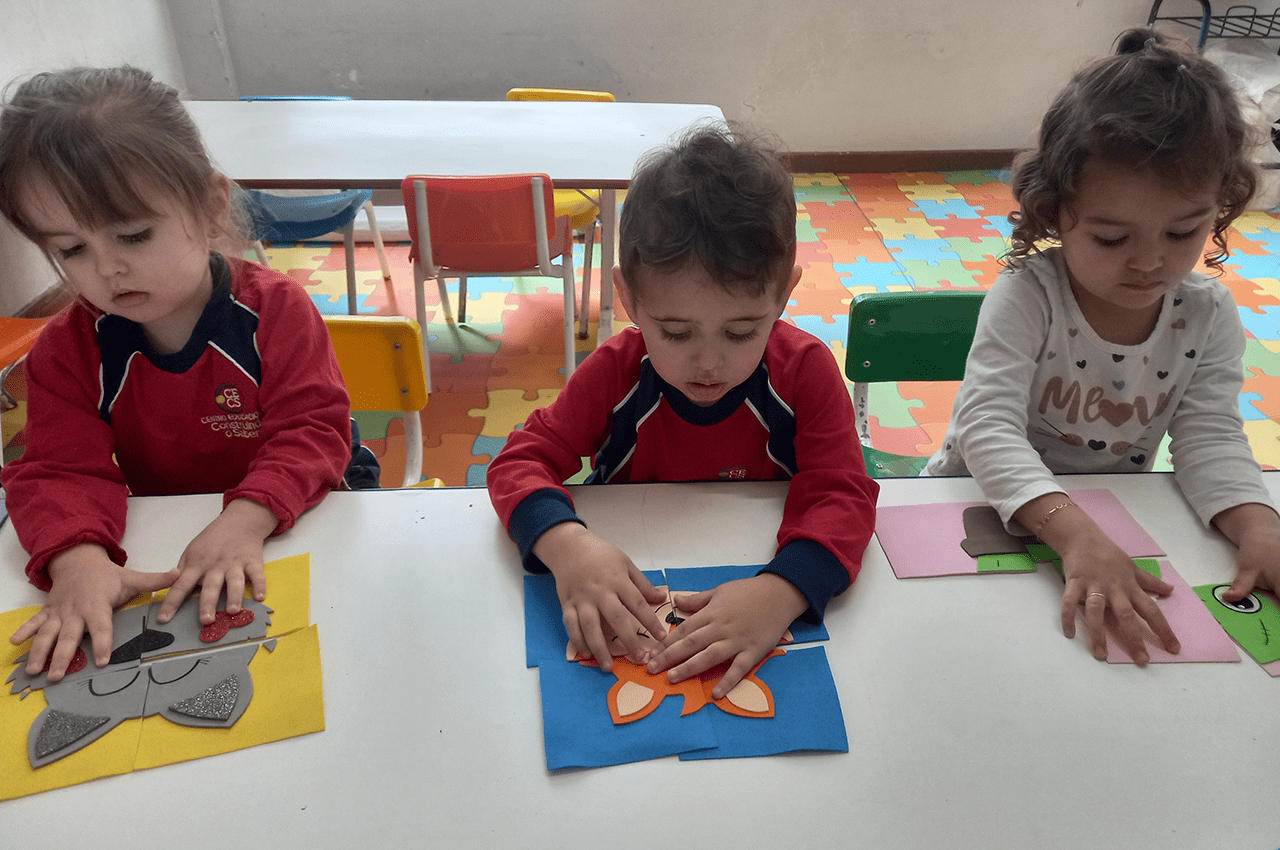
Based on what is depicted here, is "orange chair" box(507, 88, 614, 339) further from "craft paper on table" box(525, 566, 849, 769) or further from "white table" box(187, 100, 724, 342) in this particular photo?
"craft paper on table" box(525, 566, 849, 769)

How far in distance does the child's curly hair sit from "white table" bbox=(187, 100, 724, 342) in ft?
3.73

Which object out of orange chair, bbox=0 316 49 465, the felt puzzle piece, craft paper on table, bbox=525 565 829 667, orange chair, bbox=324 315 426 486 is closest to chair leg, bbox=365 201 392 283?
orange chair, bbox=0 316 49 465

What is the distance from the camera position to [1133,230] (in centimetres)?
90

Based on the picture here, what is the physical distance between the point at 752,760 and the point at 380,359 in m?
→ 0.82

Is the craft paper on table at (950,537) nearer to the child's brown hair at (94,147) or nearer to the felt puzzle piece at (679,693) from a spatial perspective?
the felt puzzle piece at (679,693)

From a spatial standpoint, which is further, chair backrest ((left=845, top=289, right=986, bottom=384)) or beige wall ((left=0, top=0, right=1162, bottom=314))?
beige wall ((left=0, top=0, right=1162, bottom=314))

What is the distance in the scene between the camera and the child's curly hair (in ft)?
2.81

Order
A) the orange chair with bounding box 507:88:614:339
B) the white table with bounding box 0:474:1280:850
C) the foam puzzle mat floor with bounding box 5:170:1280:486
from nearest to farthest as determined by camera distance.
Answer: the white table with bounding box 0:474:1280:850 < the foam puzzle mat floor with bounding box 5:170:1280:486 < the orange chair with bounding box 507:88:614:339

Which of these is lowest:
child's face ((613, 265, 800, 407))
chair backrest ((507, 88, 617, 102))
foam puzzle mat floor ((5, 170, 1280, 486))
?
foam puzzle mat floor ((5, 170, 1280, 486))

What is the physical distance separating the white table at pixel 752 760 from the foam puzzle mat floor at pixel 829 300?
49.9 inches

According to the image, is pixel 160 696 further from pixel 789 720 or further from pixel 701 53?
pixel 701 53

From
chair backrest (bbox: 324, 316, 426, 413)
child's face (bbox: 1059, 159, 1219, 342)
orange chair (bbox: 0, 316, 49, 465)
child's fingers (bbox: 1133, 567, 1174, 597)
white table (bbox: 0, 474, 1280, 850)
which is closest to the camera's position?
white table (bbox: 0, 474, 1280, 850)

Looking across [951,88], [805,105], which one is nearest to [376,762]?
[805,105]

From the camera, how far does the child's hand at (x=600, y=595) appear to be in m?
0.70
